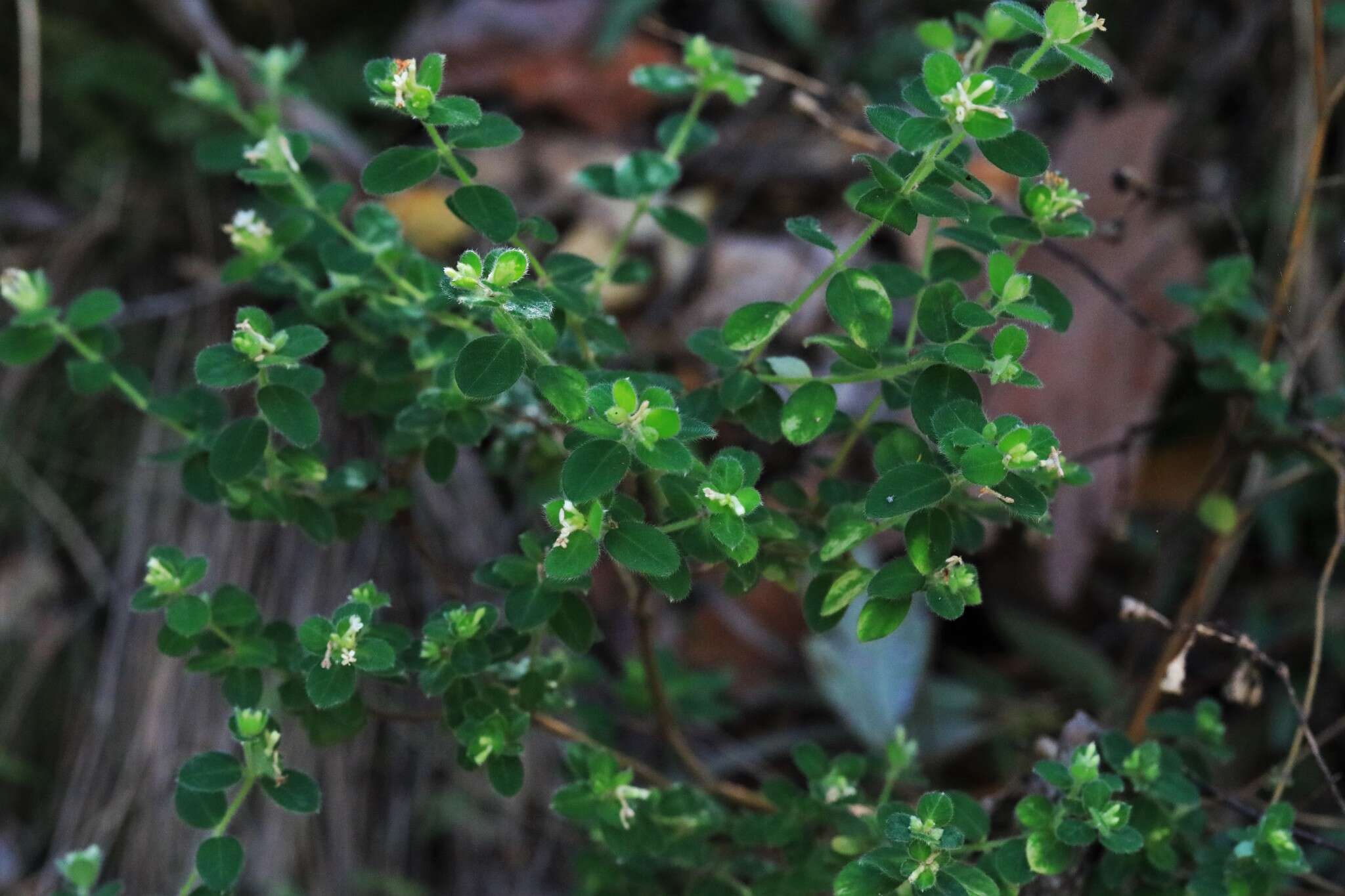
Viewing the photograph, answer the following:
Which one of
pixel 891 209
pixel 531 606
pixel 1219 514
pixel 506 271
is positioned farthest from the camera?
pixel 1219 514

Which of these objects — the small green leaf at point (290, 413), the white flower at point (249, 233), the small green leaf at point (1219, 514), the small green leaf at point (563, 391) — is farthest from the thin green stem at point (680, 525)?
the small green leaf at point (1219, 514)

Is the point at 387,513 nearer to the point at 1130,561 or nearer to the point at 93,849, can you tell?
the point at 93,849

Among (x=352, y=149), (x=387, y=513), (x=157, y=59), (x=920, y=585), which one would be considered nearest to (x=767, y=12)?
(x=352, y=149)

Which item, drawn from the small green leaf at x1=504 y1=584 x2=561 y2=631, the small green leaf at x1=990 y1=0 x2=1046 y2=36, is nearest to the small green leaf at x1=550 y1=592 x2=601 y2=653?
the small green leaf at x1=504 y1=584 x2=561 y2=631

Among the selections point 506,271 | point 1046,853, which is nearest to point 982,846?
point 1046,853

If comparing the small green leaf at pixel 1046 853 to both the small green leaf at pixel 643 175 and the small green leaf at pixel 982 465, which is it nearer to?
the small green leaf at pixel 982 465

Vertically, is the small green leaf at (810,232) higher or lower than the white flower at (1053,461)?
higher

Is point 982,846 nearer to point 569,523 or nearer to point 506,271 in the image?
point 569,523
